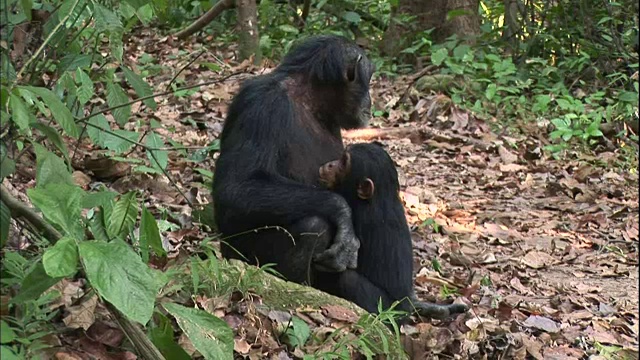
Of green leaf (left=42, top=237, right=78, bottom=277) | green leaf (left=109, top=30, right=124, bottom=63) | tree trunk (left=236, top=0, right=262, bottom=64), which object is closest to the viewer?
green leaf (left=42, top=237, right=78, bottom=277)

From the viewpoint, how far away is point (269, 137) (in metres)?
5.66

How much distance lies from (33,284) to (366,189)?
3104 millimetres

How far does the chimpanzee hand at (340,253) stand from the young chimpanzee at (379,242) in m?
0.11

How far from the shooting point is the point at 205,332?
3359mm

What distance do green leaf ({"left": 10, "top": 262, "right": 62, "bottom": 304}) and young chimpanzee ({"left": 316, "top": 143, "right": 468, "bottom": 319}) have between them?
291cm

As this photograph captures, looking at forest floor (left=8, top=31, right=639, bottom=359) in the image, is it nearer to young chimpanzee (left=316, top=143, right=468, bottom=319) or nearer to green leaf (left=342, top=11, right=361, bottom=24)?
young chimpanzee (left=316, top=143, right=468, bottom=319)

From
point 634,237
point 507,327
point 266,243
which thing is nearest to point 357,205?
point 266,243

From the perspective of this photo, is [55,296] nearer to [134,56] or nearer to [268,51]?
[134,56]

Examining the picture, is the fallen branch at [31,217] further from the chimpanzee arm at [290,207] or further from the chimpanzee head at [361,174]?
the chimpanzee head at [361,174]

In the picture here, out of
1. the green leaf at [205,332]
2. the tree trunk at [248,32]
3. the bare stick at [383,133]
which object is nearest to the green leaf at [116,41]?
the green leaf at [205,332]

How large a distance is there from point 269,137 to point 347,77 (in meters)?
0.95

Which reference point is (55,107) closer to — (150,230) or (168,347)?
(150,230)

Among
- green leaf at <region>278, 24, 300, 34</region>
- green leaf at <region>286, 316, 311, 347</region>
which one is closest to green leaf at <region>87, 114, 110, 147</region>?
green leaf at <region>286, 316, 311, 347</region>

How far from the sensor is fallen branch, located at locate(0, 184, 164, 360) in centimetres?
305
